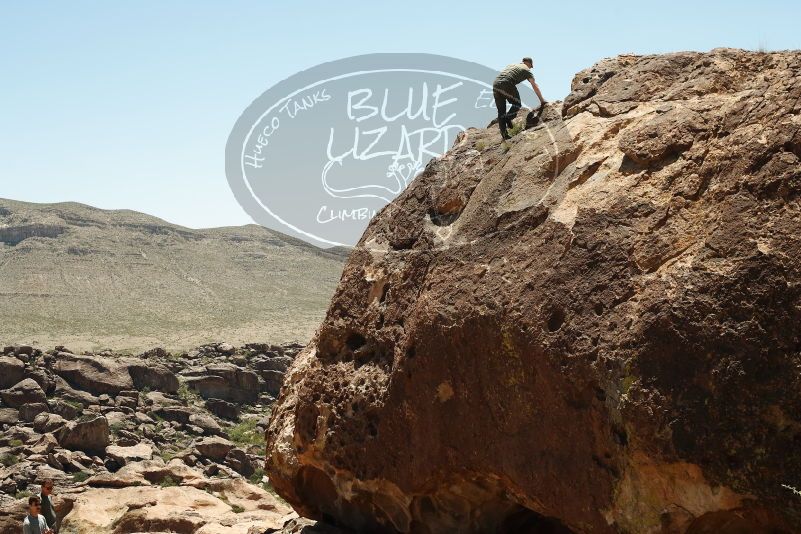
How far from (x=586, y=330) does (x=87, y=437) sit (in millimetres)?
22746

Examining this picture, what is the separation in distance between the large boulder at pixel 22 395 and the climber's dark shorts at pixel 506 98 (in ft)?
82.5

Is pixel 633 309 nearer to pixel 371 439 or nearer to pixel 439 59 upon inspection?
pixel 371 439

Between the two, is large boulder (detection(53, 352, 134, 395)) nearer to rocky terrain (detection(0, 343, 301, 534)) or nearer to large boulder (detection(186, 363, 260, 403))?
rocky terrain (detection(0, 343, 301, 534))

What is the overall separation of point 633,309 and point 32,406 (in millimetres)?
27016

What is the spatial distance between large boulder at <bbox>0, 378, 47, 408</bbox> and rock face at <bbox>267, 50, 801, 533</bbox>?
23.2m

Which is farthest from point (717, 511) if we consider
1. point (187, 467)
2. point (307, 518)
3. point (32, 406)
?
point (32, 406)

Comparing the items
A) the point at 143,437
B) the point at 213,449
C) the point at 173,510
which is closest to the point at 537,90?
the point at 173,510

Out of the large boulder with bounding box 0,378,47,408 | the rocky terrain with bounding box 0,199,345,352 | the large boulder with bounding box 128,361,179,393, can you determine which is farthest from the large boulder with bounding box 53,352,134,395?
→ the rocky terrain with bounding box 0,199,345,352

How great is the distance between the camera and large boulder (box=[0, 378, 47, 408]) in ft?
101

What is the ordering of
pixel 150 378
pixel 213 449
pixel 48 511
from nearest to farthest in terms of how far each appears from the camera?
pixel 48 511 < pixel 213 449 < pixel 150 378

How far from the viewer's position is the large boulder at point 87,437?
2712 cm

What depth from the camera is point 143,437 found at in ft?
97.6

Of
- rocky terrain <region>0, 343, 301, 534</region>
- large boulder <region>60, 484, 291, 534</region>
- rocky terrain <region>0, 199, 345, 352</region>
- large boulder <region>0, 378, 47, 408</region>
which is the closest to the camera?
large boulder <region>60, 484, 291, 534</region>

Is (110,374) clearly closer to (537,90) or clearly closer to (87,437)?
(87,437)
